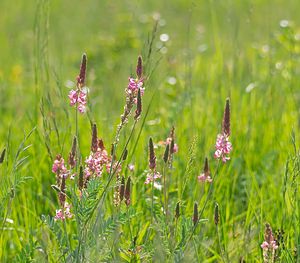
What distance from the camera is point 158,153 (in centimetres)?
295

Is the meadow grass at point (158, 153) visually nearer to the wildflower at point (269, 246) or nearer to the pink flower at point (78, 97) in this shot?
the wildflower at point (269, 246)

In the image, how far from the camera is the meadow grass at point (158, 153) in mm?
2066

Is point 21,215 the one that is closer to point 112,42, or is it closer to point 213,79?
point 213,79

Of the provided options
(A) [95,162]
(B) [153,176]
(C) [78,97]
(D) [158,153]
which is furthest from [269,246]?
(D) [158,153]

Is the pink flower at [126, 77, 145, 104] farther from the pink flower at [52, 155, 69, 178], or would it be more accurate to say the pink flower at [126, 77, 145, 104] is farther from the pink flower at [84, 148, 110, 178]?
the pink flower at [52, 155, 69, 178]

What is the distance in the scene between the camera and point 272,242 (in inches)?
79.8

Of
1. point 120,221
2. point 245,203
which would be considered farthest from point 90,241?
point 245,203

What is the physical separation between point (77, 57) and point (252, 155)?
3044 mm

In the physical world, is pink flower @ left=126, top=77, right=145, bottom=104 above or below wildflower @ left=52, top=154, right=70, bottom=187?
above

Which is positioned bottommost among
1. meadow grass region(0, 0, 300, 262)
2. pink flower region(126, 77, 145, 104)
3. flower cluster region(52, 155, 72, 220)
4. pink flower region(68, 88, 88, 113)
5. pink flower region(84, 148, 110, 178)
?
meadow grass region(0, 0, 300, 262)

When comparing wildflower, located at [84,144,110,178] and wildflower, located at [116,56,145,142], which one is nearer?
wildflower, located at [116,56,145,142]

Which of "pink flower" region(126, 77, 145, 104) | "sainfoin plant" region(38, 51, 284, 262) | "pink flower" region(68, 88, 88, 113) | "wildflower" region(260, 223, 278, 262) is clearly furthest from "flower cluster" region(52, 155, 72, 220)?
"wildflower" region(260, 223, 278, 262)

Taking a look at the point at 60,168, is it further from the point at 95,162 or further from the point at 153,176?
the point at 153,176

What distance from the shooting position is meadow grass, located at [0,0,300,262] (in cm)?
207
